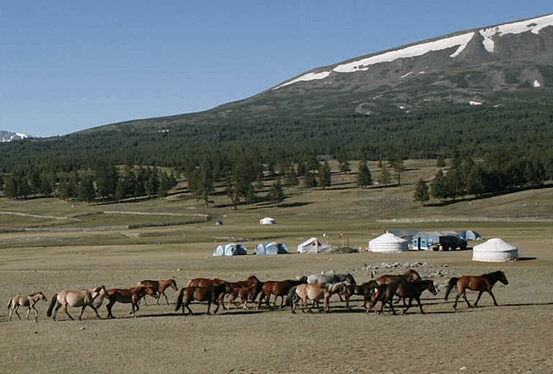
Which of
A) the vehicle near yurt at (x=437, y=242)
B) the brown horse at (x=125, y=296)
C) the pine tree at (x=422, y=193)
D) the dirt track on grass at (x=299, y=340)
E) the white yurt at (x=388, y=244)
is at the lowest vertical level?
the pine tree at (x=422, y=193)

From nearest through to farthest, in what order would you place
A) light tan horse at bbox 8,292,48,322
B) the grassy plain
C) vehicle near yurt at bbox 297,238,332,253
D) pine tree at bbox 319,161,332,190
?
1. the grassy plain
2. light tan horse at bbox 8,292,48,322
3. vehicle near yurt at bbox 297,238,332,253
4. pine tree at bbox 319,161,332,190

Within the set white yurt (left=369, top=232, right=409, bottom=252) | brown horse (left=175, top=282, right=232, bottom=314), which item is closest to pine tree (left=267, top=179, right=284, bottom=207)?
white yurt (left=369, top=232, right=409, bottom=252)

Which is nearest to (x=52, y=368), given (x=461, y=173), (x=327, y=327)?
(x=327, y=327)

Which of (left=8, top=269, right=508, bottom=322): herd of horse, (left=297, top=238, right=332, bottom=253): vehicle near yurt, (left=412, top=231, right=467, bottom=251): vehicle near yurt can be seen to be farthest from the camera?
(left=412, top=231, right=467, bottom=251): vehicle near yurt

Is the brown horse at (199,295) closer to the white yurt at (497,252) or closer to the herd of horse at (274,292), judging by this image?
the herd of horse at (274,292)

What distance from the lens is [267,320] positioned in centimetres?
2958

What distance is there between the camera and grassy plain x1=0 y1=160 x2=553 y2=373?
22.0m

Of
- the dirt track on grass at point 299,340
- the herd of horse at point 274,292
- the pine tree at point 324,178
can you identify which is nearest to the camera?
the dirt track on grass at point 299,340

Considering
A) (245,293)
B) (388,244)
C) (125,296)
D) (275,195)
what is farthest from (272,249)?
(275,195)

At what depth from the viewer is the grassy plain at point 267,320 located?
22.0 metres

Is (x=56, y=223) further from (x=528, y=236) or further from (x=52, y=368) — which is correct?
(x=52, y=368)

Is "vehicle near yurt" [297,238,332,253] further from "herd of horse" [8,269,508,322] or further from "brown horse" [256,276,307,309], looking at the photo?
"brown horse" [256,276,307,309]

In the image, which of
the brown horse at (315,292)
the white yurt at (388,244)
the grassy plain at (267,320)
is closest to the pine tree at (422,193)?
the grassy plain at (267,320)

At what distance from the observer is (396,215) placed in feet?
430
